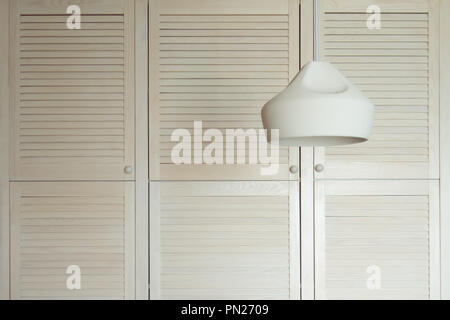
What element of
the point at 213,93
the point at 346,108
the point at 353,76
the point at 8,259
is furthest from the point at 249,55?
the point at 8,259

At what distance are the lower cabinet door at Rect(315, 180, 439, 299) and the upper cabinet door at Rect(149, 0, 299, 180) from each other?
0.71 ft

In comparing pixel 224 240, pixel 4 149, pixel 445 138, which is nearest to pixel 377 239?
pixel 445 138

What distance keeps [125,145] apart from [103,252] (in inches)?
15.6

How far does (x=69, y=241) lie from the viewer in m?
1.67

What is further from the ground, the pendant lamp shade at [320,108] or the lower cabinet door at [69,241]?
the pendant lamp shade at [320,108]

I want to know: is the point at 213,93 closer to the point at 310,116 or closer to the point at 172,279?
the point at 172,279

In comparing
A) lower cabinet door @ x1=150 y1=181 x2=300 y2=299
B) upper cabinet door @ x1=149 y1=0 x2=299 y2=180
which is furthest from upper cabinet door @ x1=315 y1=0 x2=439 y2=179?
lower cabinet door @ x1=150 y1=181 x2=300 y2=299

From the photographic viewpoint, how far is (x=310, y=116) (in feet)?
3.04

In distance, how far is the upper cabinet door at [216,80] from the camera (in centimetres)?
167

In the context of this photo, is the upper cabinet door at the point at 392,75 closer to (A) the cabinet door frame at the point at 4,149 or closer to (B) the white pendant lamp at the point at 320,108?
(B) the white pendant lamp at the point at 320,108

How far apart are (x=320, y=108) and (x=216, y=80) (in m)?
0.82

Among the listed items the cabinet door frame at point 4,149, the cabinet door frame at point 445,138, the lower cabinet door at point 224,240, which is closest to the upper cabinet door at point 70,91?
the cabinet door frame at point 4,149

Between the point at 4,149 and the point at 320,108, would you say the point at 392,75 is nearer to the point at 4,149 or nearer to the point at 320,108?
the point at 320,108

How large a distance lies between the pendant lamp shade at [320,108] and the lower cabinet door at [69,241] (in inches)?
34.5
